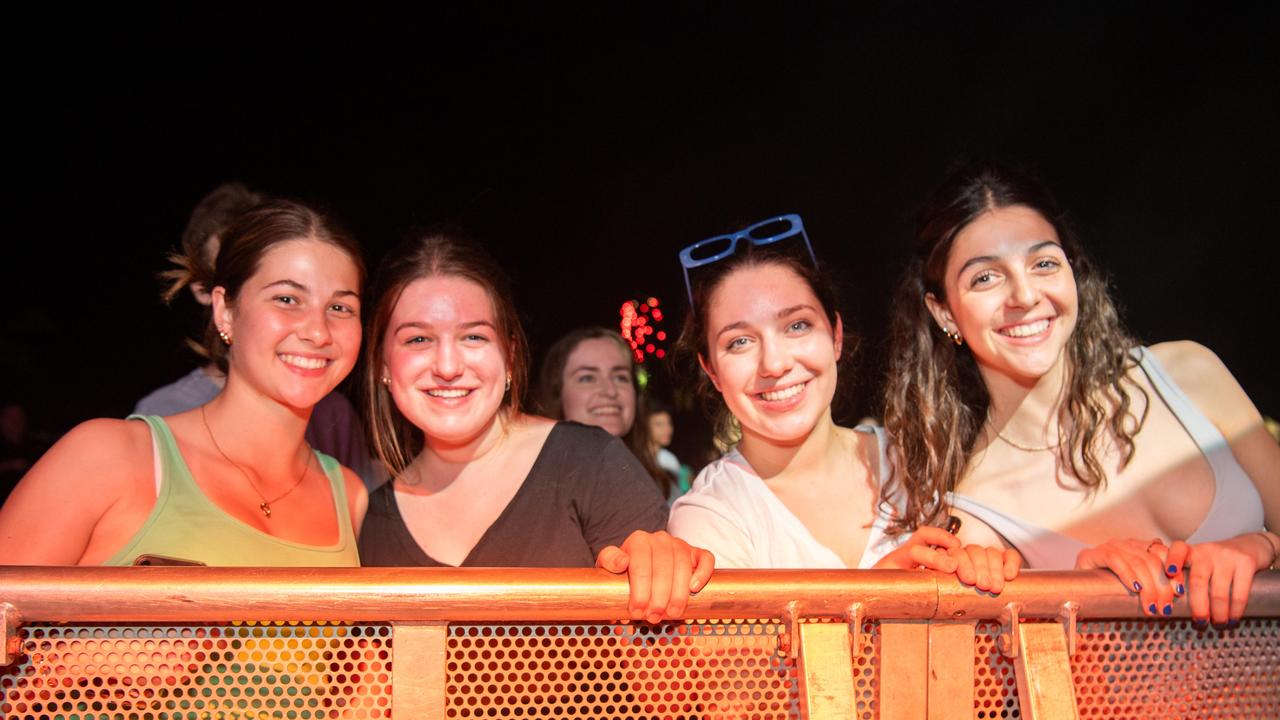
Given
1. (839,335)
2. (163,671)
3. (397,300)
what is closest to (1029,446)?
(839,335)

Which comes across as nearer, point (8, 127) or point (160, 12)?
point (160, 12)

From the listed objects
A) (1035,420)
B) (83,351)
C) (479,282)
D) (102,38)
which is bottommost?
(1035,420)

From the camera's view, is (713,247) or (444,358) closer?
(444,358)

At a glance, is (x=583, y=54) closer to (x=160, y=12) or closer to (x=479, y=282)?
(x=160, y=12)

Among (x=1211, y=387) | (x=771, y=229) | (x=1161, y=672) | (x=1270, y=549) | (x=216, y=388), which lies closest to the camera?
(x=1161, y=672)

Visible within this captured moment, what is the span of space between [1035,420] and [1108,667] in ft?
2.87

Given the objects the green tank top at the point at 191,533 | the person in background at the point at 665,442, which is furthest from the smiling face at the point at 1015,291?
the person in background at the point at 665,442

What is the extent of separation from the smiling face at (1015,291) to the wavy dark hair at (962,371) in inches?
2.1

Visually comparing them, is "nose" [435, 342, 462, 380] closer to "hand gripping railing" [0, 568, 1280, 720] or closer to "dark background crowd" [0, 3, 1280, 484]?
"hand gripping railing" [0, 568, 1280, 720]

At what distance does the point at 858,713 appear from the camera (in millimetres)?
1235

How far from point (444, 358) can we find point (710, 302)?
2.24 ft

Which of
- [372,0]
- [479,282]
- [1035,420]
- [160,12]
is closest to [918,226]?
[1035,420]

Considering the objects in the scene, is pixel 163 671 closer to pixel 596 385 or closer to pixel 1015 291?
pixel 1015 291

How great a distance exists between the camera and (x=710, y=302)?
2.19 meters
